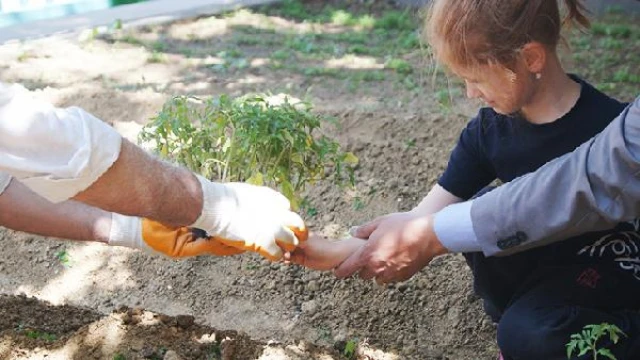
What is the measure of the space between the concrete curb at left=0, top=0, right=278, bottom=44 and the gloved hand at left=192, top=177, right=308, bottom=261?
4.81 metres

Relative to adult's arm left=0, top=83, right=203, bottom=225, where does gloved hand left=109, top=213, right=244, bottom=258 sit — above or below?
below

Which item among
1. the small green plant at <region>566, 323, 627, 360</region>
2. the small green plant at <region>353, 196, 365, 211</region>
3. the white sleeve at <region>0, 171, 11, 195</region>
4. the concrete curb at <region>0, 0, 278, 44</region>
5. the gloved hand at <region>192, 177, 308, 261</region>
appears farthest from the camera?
the concrete curb at <region>0, 0, 278, 44</region>

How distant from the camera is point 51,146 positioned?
2135 millimetres

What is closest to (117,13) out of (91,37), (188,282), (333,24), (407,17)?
(91,37)

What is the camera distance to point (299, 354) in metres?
2.75

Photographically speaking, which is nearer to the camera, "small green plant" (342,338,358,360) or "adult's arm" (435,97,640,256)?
"adult's arm" (435,97,640,256)

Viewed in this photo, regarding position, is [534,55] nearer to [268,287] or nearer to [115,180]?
[115,180]

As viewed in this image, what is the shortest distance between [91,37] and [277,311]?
403 cm

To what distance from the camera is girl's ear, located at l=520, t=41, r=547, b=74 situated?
8.40 ft

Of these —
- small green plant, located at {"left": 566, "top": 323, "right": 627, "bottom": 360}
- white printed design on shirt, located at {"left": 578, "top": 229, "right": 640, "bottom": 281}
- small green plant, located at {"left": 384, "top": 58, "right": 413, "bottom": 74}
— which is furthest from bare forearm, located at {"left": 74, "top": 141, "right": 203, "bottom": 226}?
small green plant, located at {"left": 384, "top": 58, "right": 413, "bottom": 74}

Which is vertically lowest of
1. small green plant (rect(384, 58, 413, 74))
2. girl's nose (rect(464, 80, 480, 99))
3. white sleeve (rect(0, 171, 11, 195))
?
small green plant (rect(384, 58, 413, 74))

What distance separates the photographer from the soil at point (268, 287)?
285cm

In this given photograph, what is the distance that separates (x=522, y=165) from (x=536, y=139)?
0.09 metres

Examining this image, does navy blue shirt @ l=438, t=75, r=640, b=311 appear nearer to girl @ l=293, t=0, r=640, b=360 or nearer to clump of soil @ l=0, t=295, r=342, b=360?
girl @ l=293, t=0, r=640, b=360
